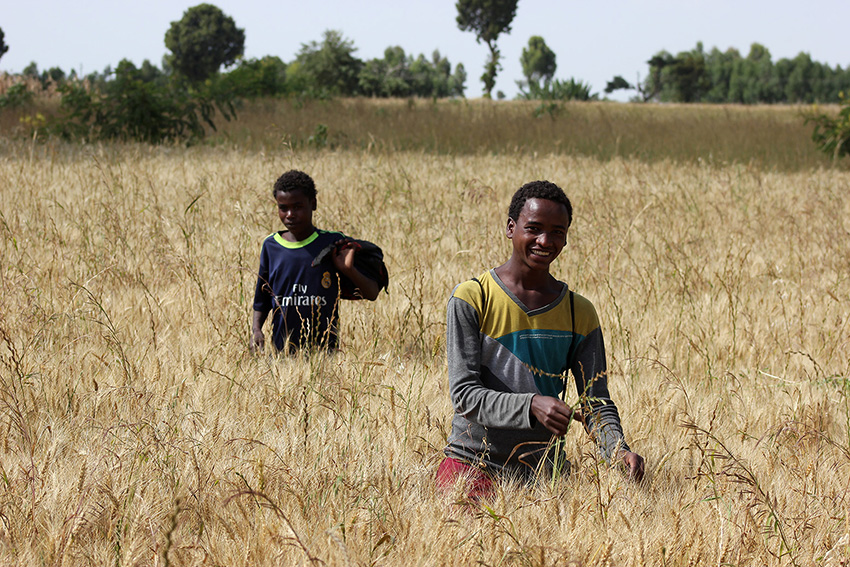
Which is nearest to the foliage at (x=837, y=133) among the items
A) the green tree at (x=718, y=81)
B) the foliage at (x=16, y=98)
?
the foliage at (x=16, y=98)

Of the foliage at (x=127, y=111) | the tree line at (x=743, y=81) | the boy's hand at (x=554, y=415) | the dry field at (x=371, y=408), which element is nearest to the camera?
the boy's hand at (x=554, y=415)

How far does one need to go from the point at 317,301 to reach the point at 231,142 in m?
8.20

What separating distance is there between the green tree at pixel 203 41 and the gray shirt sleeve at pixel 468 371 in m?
60.3

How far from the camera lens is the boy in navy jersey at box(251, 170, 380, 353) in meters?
3.50

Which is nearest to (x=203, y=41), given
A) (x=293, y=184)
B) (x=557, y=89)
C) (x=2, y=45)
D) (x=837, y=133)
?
(x=2, y=45)

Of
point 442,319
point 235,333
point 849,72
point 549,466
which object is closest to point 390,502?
point 549,466

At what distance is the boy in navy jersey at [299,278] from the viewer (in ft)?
11.5

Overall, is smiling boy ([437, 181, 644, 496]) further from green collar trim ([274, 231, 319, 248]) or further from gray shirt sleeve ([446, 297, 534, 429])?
green collar trim ([274, 231, 319, 248])

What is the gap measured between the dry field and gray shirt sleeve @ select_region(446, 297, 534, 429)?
29cm

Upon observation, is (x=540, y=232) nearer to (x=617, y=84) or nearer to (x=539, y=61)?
(x=617, y=84)

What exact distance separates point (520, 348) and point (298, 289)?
5.17ft

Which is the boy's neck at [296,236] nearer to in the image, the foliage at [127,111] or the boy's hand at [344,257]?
the boy's hand at [344,257]

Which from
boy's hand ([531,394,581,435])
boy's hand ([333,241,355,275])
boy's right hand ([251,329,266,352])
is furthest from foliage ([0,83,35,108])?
boy's hand ([531,394,581,435])

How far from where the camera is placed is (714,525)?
86.2 inches
